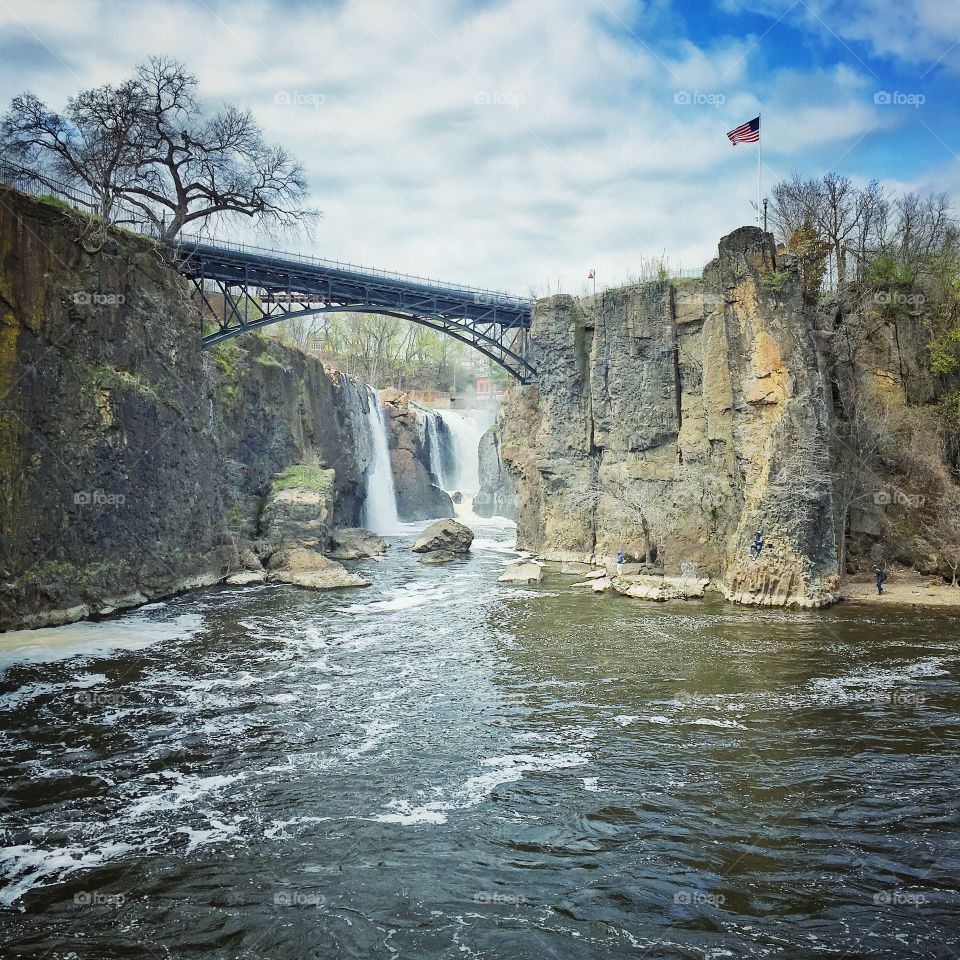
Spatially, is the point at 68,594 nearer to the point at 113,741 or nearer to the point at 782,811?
the point at 113,741

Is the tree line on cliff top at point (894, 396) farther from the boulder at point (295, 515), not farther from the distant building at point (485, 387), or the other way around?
the distant building at point (485, 387)

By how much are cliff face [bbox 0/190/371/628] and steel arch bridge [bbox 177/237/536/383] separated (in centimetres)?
493

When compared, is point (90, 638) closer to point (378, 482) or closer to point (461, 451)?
point (378, 482)

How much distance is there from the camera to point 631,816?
10.2m

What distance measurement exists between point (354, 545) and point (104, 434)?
17050mm

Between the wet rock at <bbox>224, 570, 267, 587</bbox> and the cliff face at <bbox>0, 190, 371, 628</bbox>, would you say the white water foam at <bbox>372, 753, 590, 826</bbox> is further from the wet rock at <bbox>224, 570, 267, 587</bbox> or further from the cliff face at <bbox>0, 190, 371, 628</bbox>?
the wet rock at <bbox>224, 570, 267, 587</bbox>

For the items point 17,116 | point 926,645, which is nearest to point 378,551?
point 17,116

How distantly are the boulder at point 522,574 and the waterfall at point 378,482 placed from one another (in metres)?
22.4

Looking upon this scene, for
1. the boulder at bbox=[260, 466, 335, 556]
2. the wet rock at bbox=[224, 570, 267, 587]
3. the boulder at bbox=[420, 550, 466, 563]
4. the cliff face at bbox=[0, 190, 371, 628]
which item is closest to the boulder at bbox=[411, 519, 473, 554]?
the boulder at bbox=[420, 550, 466, 563]

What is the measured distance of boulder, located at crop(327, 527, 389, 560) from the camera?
121 ft

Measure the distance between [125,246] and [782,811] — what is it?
25.8 meters

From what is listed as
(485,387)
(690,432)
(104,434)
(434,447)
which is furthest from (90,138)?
(485,387)

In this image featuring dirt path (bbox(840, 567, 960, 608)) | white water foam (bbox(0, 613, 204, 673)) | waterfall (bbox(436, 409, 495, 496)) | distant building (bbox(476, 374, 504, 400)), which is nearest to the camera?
white water foam (bbox(0, 613, 204, 673))

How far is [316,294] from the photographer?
133 ft
